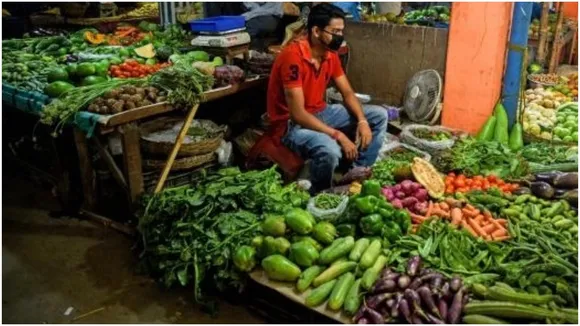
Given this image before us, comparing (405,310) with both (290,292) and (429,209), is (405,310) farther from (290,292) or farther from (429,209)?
(429,209)

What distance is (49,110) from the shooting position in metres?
4.18

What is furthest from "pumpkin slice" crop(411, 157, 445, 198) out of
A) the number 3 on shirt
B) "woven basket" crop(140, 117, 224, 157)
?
"woven basket" crop(140, 117, 224, 157)

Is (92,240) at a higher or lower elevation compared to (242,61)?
lower

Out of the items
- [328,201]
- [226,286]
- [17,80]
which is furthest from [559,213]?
[17,80]

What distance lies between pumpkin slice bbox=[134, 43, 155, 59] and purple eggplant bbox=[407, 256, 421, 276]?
3.91 metres

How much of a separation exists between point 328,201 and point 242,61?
8.13 feet

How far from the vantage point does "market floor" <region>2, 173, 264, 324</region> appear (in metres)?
3.44

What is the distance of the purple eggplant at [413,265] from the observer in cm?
300

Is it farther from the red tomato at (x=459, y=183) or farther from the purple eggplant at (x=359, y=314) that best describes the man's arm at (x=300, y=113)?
the purple eggplant at (x=359, y=314)

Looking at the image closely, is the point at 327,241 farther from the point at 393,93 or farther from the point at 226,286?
the point at 393,93

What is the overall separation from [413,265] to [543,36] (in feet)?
15.6

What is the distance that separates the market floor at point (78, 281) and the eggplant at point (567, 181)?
2.27 metres

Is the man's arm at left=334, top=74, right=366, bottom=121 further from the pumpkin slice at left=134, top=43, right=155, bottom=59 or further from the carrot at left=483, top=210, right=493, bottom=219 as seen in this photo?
the pumpkin slice at left=134, top=43, right=155, bottom=59

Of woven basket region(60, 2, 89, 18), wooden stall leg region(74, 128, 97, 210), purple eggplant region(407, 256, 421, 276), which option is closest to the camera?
purple eggplant region(407, 256, 421, 276)
